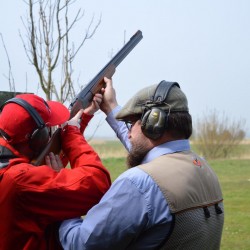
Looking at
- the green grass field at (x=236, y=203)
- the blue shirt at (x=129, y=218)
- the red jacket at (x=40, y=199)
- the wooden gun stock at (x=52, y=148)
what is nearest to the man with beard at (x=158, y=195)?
the blue shirt at (x=129, y=218)

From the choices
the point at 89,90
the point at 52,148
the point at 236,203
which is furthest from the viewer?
the point at 236,203

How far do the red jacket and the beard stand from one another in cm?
19

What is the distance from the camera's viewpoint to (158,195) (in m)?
2.12

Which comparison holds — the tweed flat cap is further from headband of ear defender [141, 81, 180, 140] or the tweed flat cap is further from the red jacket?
the red jacket

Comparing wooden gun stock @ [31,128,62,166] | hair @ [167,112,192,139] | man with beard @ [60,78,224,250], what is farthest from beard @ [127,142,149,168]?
wooden gun stock @ [31,128,62,166]

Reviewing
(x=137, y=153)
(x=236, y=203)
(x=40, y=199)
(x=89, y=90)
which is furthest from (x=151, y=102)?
(x=236, y=203)

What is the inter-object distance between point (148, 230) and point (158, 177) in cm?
25

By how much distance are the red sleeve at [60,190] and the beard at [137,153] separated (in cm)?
19

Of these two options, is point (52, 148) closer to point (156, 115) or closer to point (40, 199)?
point (40, 199)

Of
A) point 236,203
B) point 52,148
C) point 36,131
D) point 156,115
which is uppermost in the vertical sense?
point 156,115

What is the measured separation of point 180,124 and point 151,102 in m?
0.19

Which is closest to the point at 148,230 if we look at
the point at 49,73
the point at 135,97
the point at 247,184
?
the point at 135,97

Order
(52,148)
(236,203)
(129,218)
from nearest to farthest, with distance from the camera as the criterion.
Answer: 1. (129,218)
2. (52,148)
3. (236,203)

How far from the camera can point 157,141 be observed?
238 cm
